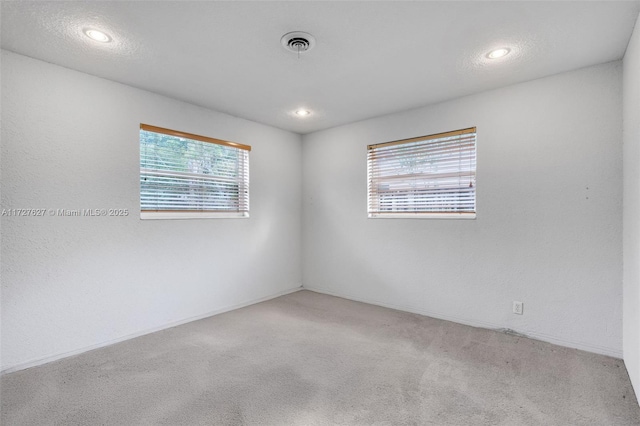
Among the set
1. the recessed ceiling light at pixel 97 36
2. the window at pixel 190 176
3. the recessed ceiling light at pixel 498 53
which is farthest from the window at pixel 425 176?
the recessed ceiling light at pixel 97 36

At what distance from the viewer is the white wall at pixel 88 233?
2.38 metres

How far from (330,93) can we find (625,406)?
10.5 feet

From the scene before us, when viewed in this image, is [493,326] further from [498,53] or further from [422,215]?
[498,53]

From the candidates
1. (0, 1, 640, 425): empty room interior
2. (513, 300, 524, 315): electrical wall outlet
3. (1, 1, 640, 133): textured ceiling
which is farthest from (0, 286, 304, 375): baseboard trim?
(513, 300, 524, 315): electrical wall outlet

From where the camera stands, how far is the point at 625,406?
6.20 feet

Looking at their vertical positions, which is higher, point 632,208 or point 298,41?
point 298,41

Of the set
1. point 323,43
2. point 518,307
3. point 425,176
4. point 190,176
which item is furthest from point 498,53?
point 190,176

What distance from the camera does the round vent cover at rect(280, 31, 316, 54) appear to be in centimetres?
211

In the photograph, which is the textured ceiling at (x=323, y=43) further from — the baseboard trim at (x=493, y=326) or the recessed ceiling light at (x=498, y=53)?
the baseboard trim at (x=493, y=326)

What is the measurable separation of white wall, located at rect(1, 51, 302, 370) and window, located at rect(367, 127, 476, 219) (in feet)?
6.27

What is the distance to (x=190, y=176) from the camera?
11.5 feet

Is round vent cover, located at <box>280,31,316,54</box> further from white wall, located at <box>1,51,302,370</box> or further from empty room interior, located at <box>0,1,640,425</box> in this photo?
white wall, located at <box>1,51,302,370</box>

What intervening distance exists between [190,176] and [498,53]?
10.3 feet

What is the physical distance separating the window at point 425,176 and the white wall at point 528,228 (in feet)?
0.34
